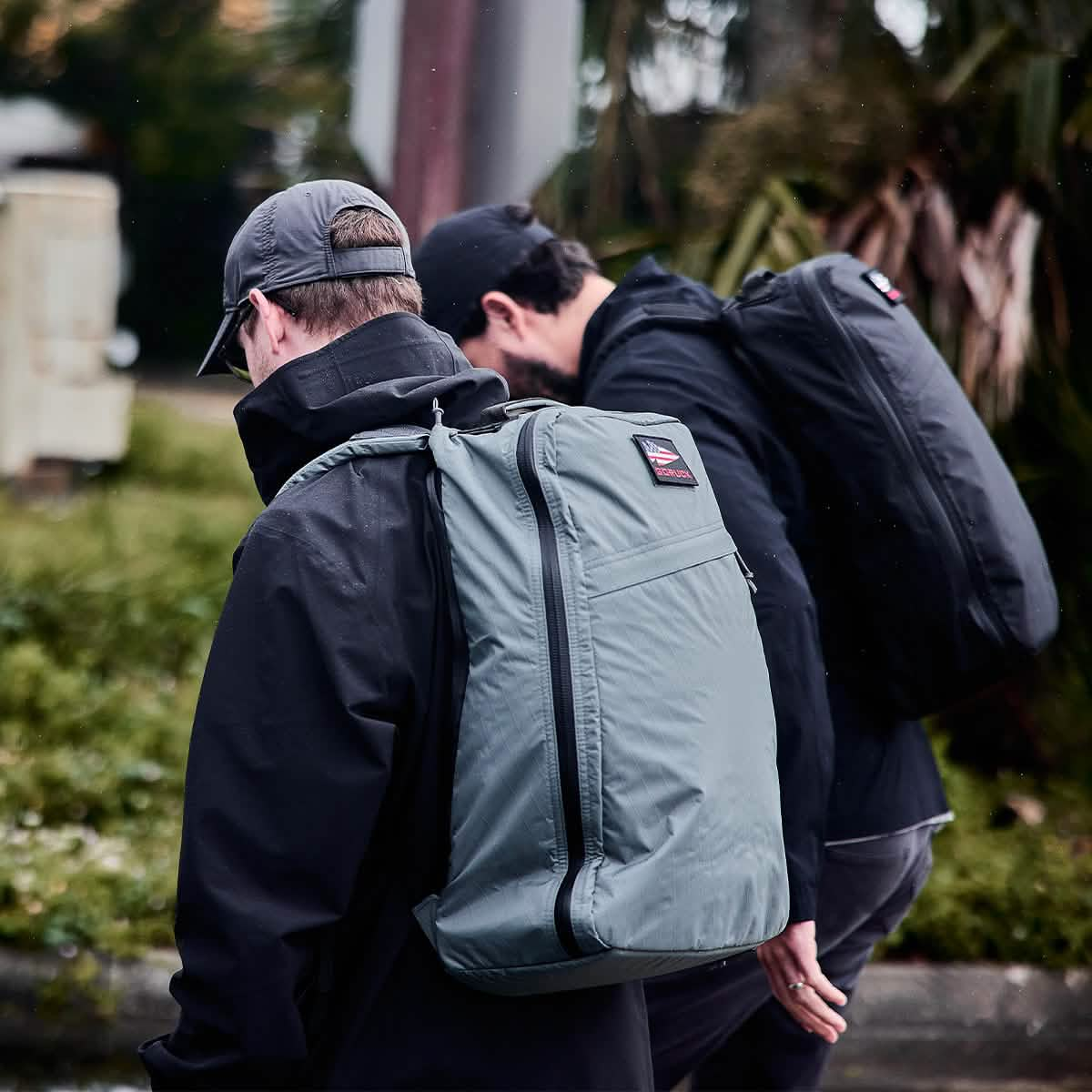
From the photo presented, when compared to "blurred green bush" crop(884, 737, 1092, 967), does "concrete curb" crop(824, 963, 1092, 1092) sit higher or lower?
lower

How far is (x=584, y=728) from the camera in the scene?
1714 mm

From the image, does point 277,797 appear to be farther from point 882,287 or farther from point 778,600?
point 882,287

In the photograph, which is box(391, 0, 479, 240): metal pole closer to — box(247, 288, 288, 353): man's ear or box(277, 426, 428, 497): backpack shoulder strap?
box(247, 288, 288, 353): man's ear

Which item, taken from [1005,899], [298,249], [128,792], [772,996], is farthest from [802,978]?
[128,792]

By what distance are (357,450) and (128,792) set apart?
3573 millimetres

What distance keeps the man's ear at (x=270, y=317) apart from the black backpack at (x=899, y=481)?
2.85ft

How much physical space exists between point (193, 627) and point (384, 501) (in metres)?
5.07

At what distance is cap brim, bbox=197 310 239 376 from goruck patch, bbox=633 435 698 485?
55cm

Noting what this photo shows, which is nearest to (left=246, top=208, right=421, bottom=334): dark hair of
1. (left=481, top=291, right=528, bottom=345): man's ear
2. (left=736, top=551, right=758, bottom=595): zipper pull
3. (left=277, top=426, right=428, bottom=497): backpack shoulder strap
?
(left=277, top=426, right=428, bottom=497): backpack shoulder strap

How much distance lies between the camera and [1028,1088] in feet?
14.3

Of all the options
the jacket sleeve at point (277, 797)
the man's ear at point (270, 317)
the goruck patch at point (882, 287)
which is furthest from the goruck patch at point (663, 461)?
the goruck patch at point (882, 287)

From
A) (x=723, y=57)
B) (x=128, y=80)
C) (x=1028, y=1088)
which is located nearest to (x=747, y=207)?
(x=1028, y=1088)

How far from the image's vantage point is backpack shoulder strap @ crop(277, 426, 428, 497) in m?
1.85

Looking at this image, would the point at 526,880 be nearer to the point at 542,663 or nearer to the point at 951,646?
the point at 542,663
